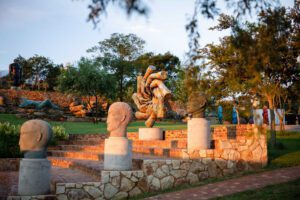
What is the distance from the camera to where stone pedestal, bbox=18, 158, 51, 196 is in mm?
7360

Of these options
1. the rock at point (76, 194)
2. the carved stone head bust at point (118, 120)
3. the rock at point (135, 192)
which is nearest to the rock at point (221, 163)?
the rock at point (135, 192)

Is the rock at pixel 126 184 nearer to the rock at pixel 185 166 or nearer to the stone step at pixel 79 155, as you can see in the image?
the rock at pixel 185 166

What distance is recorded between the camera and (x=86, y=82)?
1357 inches

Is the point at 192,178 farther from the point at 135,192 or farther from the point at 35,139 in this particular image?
the point at 35,139

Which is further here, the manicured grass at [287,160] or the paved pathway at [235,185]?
the manicured grass at [287,160]

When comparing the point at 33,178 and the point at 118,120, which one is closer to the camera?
the point at 33,178

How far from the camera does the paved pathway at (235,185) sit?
7.43 m

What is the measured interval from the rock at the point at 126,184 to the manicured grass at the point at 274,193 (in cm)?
216

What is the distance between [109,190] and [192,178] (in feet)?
7.10

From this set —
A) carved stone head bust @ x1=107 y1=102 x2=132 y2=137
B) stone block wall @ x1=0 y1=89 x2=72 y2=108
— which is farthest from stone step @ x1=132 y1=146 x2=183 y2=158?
stone block wall @ x1=0 y1=89 x2=72 y2=108

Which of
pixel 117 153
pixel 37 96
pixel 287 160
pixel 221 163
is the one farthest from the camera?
pixel 37 96

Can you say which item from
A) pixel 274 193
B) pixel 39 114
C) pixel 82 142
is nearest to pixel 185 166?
pixel 274 193

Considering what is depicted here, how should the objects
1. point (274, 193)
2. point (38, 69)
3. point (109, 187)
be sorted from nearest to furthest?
point (274, 193)
point (109, 187)
point (38, 69)

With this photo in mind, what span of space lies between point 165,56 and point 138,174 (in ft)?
159
